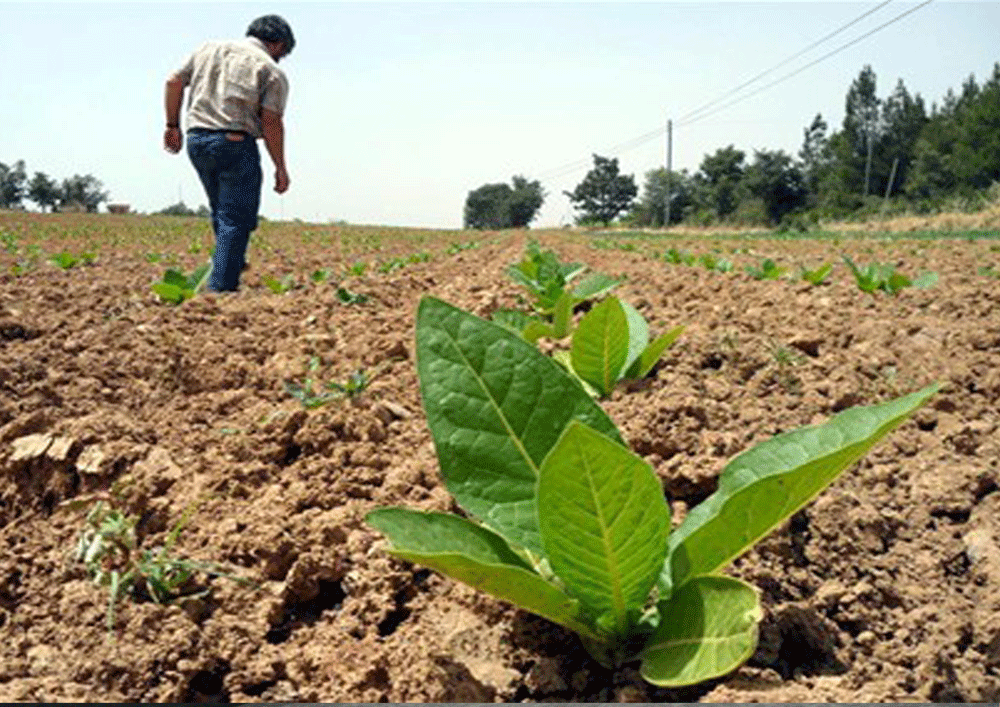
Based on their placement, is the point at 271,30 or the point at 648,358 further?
the point at 271,30

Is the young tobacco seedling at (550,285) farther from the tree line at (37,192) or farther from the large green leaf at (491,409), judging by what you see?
the tree line at (37,192)

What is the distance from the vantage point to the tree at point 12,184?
76.8 m

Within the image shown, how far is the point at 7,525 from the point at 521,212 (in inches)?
3614

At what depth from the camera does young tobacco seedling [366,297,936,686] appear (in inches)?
46.3

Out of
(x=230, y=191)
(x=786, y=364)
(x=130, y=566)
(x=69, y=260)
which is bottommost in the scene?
(x=130, y=566)

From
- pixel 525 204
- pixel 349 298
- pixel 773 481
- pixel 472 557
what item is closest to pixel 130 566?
pixel 472 557

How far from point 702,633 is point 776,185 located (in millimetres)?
71290

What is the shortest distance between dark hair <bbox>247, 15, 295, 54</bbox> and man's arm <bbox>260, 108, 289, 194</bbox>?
577 mm

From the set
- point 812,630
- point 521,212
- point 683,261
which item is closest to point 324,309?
point 812,630

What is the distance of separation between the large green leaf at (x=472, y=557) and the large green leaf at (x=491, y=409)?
2.1 inches

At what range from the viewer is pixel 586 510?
1179 mm

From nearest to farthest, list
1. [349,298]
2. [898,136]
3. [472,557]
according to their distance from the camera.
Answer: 1. [472,557]
2. [349,298]
3. [898,136]

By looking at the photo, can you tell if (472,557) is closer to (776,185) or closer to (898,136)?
(776,185)

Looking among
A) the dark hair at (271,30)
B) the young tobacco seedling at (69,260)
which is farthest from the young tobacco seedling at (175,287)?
the young tobacco seedling at (69,260)
